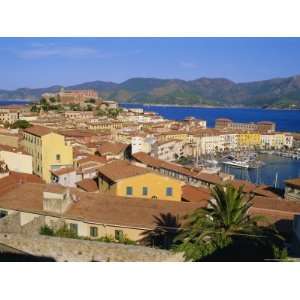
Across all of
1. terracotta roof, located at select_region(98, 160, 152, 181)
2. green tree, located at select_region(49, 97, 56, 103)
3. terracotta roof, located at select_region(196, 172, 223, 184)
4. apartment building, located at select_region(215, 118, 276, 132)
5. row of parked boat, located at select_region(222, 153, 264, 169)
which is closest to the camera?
terracotta roof, located at select_region(98, 160, 152, 181)

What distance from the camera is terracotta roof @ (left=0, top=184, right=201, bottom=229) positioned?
9.55 meters

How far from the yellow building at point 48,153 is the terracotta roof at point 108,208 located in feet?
29.1

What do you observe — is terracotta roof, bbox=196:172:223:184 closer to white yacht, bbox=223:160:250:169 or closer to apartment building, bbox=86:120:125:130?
white yacht, bbox=223:160:250:169

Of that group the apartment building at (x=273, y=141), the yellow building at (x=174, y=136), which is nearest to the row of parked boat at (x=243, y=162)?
the yellow building at (x=174, y=136)

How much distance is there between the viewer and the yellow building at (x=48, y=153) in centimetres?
2034

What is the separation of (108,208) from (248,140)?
2190 inches

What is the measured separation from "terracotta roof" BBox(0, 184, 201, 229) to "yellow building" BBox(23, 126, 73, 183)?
29.1 feet

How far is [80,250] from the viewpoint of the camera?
7844 millimetres

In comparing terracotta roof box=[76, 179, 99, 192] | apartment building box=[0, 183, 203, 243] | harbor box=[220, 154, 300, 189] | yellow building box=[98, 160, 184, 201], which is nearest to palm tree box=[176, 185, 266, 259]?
apartment building box=[0, 183, 203, 243]

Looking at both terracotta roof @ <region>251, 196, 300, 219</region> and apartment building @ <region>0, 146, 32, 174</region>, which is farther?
apartment building @ <region>0, 146, 32, 174</region>

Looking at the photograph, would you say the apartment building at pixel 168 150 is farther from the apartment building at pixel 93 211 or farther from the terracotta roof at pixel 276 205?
the apartment building at pixel 93 211

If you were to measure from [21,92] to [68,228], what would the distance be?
158 metres
